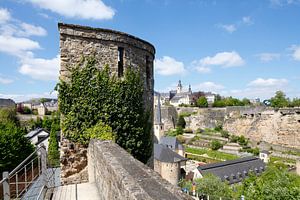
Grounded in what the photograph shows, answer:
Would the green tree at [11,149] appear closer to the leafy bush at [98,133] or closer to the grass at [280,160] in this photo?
the leafy bush at [98,133]

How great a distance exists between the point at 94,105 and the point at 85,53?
4.94ft

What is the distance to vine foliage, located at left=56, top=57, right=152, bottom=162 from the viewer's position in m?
6.71

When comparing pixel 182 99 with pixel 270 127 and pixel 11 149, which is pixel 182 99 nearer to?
pixel 270 127

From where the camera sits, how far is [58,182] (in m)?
7.31

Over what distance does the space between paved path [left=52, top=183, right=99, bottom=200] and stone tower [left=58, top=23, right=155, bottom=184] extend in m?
0.40

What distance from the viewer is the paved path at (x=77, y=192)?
568 cm

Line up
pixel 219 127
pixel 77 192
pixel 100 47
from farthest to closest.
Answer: pixel 219 127
pixel 100 47
pixel 77 192

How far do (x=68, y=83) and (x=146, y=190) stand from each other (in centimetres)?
483

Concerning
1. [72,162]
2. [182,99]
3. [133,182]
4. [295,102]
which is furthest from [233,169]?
[182,99]

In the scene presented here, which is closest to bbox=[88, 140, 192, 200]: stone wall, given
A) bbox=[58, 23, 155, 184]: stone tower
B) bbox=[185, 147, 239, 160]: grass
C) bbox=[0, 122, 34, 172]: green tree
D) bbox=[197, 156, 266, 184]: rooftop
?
bbox=[58, 23, 155, 184]: stone tower

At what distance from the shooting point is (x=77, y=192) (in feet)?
19.9

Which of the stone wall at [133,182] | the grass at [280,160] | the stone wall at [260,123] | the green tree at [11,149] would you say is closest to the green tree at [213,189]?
the grass at [280,160]

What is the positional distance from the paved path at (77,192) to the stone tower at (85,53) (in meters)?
0.40

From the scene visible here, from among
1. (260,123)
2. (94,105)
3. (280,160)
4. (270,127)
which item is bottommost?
(280,160)
